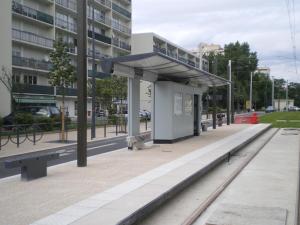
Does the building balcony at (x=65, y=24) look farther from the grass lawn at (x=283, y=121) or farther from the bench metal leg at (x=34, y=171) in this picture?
the bench metal leg at (x=34, y=171)

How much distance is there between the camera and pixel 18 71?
5362 cm

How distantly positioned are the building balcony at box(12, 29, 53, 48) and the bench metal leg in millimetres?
44138

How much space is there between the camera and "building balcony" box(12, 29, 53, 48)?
173 feet

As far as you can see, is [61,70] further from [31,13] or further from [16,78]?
[31,13]

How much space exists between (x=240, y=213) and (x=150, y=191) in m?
1.67

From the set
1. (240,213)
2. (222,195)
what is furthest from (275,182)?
(240,213)

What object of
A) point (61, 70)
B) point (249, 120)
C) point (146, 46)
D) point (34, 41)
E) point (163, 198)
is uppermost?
point (146, 46)

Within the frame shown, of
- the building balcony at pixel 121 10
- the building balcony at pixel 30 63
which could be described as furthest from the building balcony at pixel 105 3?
the building balcony at pixel 30 63

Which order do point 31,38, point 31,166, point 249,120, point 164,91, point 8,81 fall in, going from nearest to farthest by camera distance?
1. point 31,166
2. point 164,91
3. point 8,81
4. point 249,120
5. point 31,38

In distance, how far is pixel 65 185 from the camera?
9570 millimetres

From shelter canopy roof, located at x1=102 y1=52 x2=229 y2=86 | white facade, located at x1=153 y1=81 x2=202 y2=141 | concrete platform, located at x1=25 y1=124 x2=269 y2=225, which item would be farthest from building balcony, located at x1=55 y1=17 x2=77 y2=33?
concrete platform, located at x1=25 y1=124 x2=269 y2=225

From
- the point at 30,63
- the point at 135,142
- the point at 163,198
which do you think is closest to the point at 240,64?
the point at 30,63

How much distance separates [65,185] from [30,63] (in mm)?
47148

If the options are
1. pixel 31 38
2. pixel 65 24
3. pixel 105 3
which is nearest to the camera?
pixel 31 38
